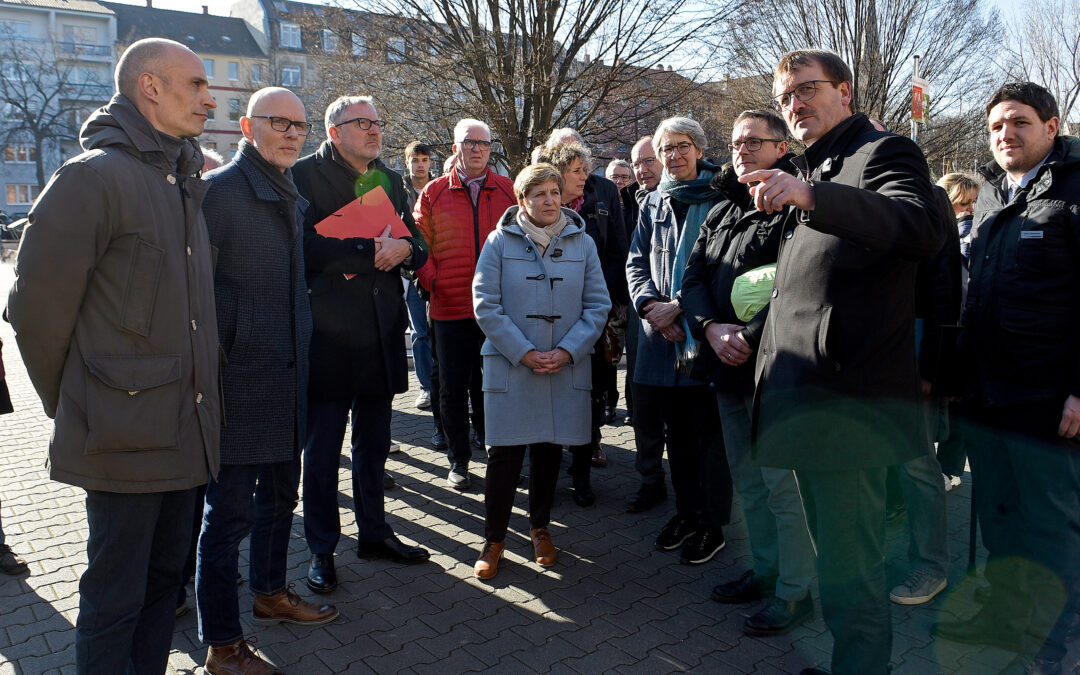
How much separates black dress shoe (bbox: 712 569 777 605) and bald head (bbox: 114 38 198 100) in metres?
3.22

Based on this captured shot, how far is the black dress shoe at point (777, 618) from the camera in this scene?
3594 mm

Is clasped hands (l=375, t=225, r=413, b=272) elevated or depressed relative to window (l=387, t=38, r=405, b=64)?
depressed

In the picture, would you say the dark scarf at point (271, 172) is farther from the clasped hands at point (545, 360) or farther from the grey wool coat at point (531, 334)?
the clasped hands at point (545, 360)

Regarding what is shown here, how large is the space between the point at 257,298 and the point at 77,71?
67361 mm

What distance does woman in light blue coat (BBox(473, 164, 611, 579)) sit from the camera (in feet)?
14.0

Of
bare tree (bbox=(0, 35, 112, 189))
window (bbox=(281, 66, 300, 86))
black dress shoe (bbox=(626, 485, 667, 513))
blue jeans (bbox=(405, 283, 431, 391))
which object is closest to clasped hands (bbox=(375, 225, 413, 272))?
black dress shoe (bbox=(626, 485, 667, 513))

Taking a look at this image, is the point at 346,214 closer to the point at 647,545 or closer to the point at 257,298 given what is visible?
the point at 257,298

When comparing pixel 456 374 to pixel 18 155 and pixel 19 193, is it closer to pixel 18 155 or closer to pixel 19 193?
pixel 19 193

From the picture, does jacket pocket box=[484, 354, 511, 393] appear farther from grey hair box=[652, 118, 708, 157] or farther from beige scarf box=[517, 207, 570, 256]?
grey hair box=[652, 118, 708, 157]

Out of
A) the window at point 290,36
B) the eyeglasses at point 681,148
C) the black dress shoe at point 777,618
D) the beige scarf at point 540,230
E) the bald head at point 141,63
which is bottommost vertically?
the black dress shoe at point 777,618

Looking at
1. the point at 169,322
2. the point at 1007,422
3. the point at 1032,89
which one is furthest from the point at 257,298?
the point at 1032,89

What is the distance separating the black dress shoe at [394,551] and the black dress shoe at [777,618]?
1.72 m

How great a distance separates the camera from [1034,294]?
317 centimetres

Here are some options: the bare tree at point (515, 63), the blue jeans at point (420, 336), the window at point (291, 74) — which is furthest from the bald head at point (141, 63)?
the window at point (291, 74)
